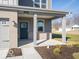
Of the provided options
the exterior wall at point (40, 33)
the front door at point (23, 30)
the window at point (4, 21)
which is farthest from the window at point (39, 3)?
the window at point (4, 21)

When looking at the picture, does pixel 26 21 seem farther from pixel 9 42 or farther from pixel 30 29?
pixel 9 42

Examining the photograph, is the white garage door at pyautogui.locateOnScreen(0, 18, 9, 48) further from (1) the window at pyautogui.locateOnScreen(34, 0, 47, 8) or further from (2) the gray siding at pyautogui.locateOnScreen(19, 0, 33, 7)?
(1) the window at pyautogui.locateOnScreen(34, 0, 47, 8)

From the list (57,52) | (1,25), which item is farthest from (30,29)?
(57,52)

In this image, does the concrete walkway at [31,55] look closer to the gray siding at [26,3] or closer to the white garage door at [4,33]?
the white garage door at [4,33]

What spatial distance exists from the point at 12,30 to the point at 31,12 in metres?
2.66

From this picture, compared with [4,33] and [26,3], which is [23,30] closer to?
[26,3]

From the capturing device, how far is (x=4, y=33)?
11.7m

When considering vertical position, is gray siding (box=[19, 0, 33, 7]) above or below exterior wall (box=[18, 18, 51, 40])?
above

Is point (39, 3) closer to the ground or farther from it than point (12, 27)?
farther from it

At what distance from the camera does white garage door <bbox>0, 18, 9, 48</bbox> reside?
1166cm

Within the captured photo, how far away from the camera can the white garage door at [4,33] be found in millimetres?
11656

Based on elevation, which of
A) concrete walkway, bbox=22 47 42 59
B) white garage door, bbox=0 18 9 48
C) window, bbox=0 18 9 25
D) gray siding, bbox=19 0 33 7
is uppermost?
gray siding, bbox=19 0 33 7

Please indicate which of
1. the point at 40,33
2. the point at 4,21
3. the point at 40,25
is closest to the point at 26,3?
the point at 40,25

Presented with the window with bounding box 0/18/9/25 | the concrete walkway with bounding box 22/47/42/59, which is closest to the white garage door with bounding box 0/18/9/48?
the window with bounding box 0/18/9/25
